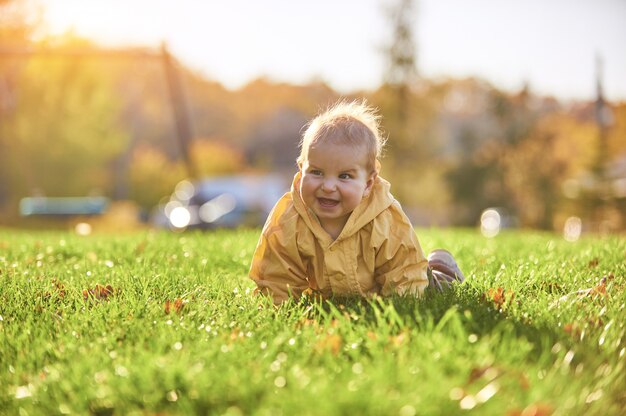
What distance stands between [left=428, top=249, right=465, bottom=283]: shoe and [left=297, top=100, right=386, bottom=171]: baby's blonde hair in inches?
42.0

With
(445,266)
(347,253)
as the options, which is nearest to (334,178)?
(347,253)

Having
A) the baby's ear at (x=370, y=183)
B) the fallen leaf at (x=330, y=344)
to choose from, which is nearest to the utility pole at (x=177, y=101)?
Answer: the baby's ear at (x=370, y=183)

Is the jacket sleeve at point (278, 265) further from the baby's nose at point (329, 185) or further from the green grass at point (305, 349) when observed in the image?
the baby's nose at point (329, 185)

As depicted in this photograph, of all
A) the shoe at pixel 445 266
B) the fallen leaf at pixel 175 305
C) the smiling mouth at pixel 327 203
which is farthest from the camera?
the shoe at pixel 445 266

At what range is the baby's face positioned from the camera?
12.9 feet

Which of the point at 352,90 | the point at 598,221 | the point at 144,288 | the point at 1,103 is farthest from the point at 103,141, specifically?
the point at 144,288

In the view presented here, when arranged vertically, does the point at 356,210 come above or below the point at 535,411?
above

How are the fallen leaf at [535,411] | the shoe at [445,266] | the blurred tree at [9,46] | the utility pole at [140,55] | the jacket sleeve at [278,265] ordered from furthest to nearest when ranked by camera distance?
the blurred tree at [9,46] < the utility pole at [140,55] < the shoe at [445,266] < the jacket sleeve at [278,265] < the fallen leaf at [535,411]

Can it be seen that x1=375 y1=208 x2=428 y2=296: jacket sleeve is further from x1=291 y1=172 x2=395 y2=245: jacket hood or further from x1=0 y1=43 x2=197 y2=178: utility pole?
x1=0 y1=43 x2=197 y2=178: utility pole

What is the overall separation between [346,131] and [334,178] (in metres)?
0.28

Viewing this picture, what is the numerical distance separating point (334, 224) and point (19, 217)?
1881 cm

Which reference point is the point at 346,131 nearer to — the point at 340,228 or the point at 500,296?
the point at 340,228

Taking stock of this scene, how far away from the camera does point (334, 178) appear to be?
3.99 meters

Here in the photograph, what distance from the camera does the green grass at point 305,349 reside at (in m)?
2.52
